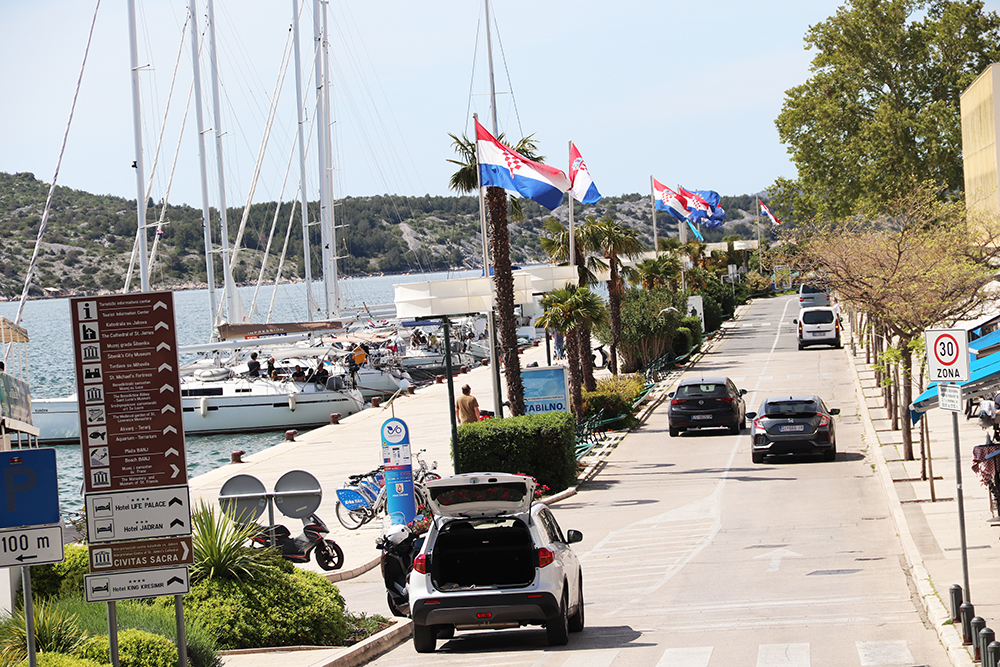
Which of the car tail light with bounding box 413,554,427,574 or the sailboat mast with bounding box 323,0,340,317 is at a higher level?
the sailboat mast with bounding box 323,0,340,317

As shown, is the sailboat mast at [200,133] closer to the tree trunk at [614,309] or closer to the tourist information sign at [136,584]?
the tree trunk at [614,309]

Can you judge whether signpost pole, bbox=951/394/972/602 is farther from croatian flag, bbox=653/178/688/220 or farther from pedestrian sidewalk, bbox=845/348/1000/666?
croatian flag, bbox=653/178/688/220

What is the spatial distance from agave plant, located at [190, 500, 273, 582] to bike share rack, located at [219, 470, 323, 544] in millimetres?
2957

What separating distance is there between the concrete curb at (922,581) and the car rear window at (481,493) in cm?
430

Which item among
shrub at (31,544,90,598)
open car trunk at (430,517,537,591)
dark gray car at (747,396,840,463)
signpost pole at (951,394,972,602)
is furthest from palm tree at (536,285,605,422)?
shrub at (31,544,90,598)

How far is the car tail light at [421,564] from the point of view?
11.1 meters

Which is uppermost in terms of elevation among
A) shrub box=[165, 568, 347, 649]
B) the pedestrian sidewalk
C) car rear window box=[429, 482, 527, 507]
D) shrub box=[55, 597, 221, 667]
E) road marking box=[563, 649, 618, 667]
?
car rear window box=[429, 482, 527, 507]

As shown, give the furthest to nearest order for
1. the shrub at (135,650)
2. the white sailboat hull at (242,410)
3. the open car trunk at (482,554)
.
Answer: the white sailboat hull at (242,410) < the open car trunk at (482,554) < the shrub at (135,650)

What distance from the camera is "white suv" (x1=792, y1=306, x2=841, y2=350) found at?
55.1 m

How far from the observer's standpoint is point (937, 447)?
24547 mm

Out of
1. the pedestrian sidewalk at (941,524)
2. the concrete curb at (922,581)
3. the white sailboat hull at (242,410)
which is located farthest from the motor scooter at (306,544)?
the white sailboat hull at (242,410)

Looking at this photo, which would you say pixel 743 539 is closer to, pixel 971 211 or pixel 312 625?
pixel 312 625

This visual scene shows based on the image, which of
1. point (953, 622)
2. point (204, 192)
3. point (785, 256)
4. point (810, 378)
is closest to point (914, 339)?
point (953, 622)

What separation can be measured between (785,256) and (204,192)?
85.2 feet
